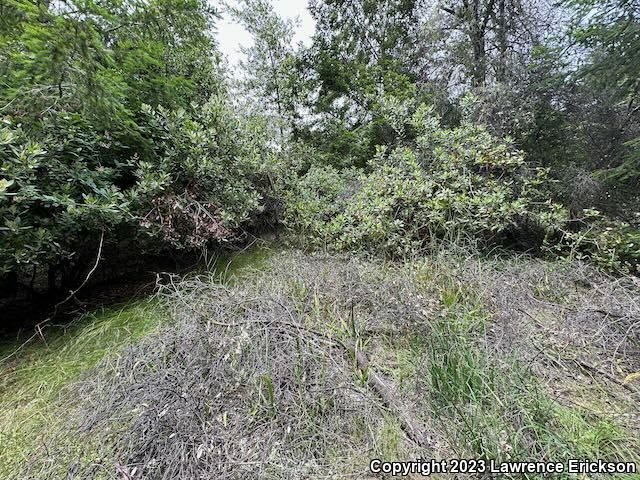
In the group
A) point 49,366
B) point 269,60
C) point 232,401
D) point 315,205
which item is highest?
point 269,60

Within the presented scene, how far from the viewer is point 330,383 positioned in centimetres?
158

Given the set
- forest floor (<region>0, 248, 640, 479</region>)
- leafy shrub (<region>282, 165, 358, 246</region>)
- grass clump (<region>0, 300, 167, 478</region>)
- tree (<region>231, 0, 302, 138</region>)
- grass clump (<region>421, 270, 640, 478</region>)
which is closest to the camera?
grass clump (<region>421, 270, 640, 478</region>)

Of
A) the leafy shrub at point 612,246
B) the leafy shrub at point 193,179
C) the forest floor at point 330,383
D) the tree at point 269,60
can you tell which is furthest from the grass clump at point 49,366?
the tree at point 269,60

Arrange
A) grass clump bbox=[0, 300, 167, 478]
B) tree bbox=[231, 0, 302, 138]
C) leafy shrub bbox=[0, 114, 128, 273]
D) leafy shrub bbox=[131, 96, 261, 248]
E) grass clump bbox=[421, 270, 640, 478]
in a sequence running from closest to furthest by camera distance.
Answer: grass clump bbox=[421, 270, 640, 478], grass clump bbox=[0, 300, 167, 478], leafy shrub bbox=[0, 114, 128, 273], leafy shrub bbox=[131, 96, 261, 248], tree bbox=[231, 0, 302, 138]

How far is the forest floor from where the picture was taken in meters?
1.24

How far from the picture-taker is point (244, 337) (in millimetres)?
1659

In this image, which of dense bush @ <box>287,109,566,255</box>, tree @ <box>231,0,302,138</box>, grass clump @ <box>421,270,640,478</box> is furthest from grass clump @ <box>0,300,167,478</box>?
tree @ <box>231,0,302,138</box>

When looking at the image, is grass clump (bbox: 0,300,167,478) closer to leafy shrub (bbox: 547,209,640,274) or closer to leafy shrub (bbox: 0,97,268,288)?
leafy shrub (bbox: 0,97,268,288)

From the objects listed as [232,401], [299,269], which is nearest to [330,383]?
[232,401]

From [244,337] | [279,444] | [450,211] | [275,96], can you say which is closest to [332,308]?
[244,337]

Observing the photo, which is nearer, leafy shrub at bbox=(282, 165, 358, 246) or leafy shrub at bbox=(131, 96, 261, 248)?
leafy shrub at bbox=(131, 96, 261, 248)

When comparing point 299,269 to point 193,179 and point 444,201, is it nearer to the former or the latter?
point 193,179

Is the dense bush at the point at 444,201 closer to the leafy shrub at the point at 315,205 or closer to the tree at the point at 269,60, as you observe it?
the leafy shrub at the point at 315,205

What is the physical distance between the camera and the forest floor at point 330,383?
1.24 m
